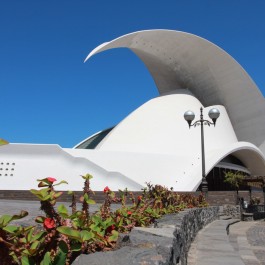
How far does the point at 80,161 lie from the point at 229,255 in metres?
16.0

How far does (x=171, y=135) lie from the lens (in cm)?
2823

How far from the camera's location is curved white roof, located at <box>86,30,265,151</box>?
1220 inches

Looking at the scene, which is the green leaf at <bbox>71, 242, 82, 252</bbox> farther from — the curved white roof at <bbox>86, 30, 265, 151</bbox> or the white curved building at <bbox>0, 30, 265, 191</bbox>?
the curved white roof at <bbox>86, 30, 265, 151</bbox>

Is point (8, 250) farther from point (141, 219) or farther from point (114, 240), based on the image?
point (141, 219)

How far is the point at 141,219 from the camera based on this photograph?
144 inches

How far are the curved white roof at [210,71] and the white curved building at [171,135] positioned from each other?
0.08 meters

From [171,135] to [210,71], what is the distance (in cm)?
818

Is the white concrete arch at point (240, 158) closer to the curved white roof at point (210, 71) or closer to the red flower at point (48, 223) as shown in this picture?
the curved white roof at point (210, 71)

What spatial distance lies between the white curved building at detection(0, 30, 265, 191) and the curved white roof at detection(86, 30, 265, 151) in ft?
0.28

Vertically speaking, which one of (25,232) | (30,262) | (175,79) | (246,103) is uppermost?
(175,79)

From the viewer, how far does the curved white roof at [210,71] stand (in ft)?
102

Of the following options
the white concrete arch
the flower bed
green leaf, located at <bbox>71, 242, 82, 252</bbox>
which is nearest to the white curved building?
the white concrete arch

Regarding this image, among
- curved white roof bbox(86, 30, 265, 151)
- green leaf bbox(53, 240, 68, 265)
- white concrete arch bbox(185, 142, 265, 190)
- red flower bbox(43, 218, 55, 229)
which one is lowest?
green leaf bbox(53, 240, 68, 265)

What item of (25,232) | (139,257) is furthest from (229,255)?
(25,232)
